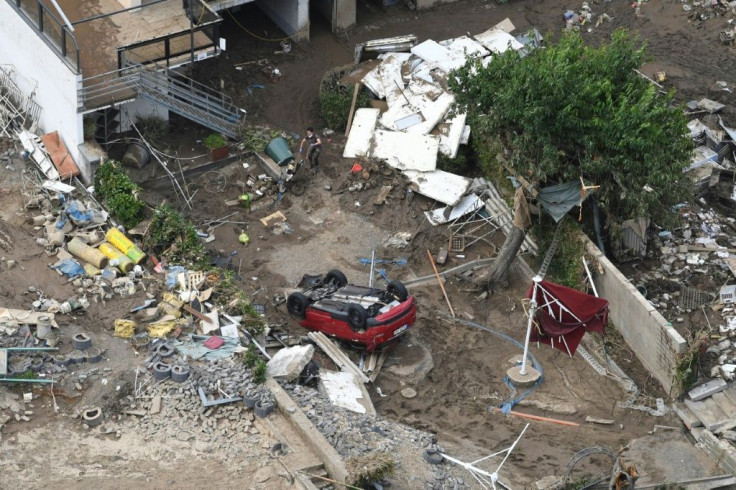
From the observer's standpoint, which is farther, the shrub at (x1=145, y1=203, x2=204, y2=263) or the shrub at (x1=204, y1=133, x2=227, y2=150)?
the shrub at (x1=204, y1=133, x2=227, y2=150)

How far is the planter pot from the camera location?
28.5 meters

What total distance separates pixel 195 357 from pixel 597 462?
7.23m

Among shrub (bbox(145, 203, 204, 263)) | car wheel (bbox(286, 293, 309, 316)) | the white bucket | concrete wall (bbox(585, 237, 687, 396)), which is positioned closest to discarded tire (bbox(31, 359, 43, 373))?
the white bucket

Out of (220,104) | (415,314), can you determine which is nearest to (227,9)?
(220,104)

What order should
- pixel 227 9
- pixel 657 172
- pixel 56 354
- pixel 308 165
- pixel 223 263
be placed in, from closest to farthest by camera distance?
pixel 56 354
pixel 657 172
pixel 223 263
pixel 308 165
pixel 227 9

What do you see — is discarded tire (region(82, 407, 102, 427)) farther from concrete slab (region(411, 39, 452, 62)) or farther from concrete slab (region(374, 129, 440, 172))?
concrete slab (region(411, 39, 452, 62))

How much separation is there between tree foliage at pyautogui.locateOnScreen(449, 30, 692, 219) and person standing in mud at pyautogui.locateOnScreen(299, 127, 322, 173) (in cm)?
420

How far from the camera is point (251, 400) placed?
21.0m

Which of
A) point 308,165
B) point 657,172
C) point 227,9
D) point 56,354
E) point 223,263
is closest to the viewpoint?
point 56,354

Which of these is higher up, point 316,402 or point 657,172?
point 657,172

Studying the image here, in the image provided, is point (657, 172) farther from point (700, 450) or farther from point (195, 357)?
point (195, 357)

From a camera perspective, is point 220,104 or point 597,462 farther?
point 220,104

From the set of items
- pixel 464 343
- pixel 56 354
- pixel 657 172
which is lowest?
pixel 464 343

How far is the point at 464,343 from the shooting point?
25125mm
